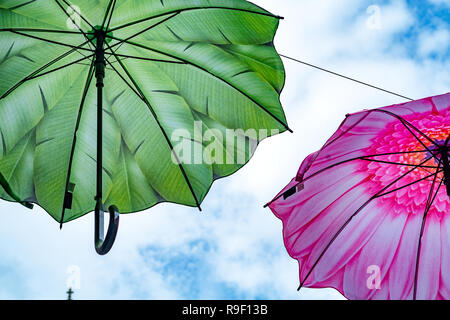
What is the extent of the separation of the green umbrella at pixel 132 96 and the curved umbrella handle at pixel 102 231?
0.87m

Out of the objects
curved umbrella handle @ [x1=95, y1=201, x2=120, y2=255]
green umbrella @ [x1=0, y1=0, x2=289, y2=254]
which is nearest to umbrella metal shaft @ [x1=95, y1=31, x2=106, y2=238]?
curved umbrella handle @ [x1=95, y1=201, x2=120, y2=255]

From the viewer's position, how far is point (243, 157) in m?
4.46

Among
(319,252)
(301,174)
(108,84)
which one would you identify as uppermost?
(108,84)

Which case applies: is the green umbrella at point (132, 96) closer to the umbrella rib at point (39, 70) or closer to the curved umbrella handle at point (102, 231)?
the umbrella rib at point (39, 70)

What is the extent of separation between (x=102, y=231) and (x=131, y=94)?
1398 millimetres

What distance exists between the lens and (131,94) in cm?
452

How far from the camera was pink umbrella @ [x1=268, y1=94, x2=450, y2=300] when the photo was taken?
4305mm

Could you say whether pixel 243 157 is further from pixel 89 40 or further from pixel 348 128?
pixel 89 40

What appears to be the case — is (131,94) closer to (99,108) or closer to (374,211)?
(99,108)

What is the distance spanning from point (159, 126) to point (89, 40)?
77 centimetres

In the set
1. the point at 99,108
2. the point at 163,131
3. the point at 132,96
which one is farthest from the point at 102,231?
the point at 132,96
